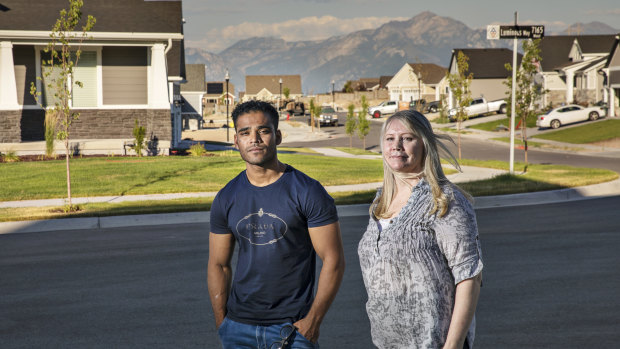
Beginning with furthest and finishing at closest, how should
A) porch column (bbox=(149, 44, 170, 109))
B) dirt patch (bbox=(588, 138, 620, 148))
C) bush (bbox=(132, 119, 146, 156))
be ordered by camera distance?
dirt patch (bbox=(588, 138, 620, 148))
porch column (bbox=(149, 44, 170, 109))
bush (bbox=(132, 119, 146, 156))

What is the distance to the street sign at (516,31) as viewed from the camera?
752 inches

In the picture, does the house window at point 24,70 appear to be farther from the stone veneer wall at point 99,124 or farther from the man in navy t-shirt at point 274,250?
the man in navy t-shirt at point 274,250

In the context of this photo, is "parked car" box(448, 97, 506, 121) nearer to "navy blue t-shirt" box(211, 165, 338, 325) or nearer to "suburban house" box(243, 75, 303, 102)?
"navy blue t-shirt" box(211, 165, 338, 325)

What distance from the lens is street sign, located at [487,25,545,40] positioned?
19094 millimetres

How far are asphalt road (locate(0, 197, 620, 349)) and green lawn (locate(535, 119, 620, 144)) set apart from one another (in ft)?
92.5

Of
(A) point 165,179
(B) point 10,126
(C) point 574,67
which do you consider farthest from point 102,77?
(C) point 574,67

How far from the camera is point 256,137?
12.5ft

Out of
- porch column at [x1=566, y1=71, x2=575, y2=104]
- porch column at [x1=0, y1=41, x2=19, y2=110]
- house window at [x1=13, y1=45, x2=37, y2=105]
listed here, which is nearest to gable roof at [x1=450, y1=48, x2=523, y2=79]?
porch column at [x1=566, y1=71, x2=575, y2=104]

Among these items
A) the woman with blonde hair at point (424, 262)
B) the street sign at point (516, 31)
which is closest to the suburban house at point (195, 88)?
the street sign at point (516, 31)

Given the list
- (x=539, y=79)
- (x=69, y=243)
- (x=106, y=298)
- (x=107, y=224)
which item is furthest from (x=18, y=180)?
(x=539, y=79)

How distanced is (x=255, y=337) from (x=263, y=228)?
0.58 metres

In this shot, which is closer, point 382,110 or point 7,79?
point 7,79

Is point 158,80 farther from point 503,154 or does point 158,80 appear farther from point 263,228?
point 263,228

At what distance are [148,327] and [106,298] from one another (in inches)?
52.5
